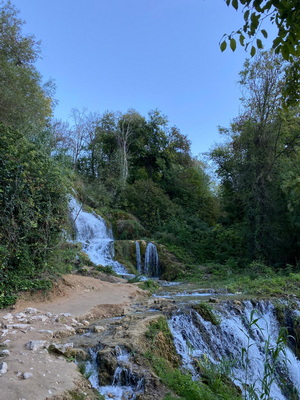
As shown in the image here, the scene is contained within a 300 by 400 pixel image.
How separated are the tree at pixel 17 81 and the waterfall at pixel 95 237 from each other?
3.66 metres

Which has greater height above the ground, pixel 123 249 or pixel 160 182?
pixel 160 182

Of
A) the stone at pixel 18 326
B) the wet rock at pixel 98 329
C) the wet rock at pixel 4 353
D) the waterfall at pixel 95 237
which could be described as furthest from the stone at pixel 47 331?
the waterfall at pixel 95 237

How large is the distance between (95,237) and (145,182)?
8.28 meters

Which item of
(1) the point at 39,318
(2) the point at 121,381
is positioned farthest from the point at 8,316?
(2) the point at 121,381

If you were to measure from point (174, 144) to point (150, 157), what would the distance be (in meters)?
2.84

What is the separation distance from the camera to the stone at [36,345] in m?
4.32

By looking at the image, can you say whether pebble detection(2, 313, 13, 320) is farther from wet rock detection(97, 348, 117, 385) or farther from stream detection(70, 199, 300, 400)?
wet rock detection(97, 348, 117, 385)

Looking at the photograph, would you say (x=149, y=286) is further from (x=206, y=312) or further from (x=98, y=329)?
(x=98, y=329)

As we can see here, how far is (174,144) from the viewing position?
92.3ft

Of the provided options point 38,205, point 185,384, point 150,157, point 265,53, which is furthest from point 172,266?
point 150,157

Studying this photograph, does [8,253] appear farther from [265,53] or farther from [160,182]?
[160,182]

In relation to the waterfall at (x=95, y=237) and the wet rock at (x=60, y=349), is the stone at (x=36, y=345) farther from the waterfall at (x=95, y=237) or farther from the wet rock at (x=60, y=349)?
the waterfall at (x=95, y=237)

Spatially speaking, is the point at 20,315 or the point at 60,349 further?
the point at 20,315

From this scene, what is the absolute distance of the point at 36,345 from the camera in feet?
14.4
